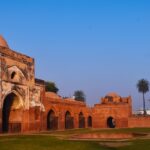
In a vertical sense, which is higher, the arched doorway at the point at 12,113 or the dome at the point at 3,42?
the dome at the point at 3,42

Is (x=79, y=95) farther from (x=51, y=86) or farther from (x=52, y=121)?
(x=52, y=121)

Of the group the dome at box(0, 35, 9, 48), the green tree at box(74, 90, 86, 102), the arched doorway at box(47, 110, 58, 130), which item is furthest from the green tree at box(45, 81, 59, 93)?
the dome at box(0, 35, 9, 48)

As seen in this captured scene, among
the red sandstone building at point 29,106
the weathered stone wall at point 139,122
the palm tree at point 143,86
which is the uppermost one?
the palm tree at point 143,86

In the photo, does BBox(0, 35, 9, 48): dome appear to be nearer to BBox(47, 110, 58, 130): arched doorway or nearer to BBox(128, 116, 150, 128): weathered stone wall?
BBox(47, 110, 58, 130): arched doorway

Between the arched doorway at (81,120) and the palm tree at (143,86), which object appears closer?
the arched doorway at (81,120)

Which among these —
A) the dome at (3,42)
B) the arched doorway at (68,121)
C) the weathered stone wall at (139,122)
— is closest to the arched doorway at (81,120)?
the arched doorway at (68,121)

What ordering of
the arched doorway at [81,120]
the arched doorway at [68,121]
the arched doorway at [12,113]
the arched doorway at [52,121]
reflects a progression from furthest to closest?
the arched doorway at [81,120]
the arched doorway at [68,121]
the arched doorway at [52,121]
the arched doorway at [12,113]

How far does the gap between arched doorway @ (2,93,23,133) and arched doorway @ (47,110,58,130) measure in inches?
252

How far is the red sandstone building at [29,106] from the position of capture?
29.5 metres

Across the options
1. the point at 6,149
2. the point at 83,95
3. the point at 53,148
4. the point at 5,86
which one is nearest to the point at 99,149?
the point at 53,148

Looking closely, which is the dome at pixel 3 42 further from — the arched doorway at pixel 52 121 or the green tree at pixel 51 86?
the green tree at pixel 51 86

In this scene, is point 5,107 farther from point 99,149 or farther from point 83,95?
point 83,95

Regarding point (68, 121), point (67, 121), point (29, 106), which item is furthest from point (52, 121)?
point (29, 106)

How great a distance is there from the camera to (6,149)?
12.4m
